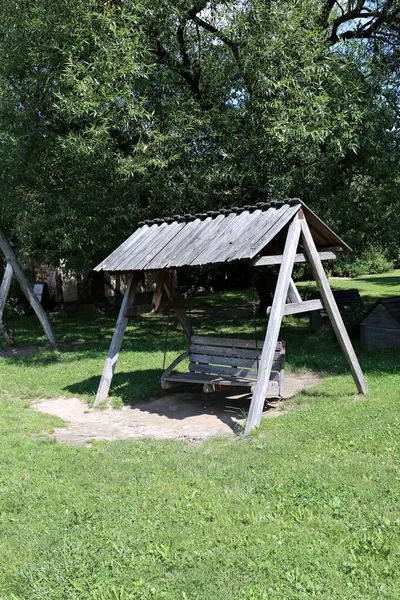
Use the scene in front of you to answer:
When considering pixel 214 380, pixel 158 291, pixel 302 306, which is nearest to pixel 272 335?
pixel 302 306

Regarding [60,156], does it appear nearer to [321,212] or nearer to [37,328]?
[321,212]

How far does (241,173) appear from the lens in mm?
11016

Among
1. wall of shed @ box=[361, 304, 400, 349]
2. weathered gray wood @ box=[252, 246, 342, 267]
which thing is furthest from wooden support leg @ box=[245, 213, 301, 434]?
wall of shed @ box=[361, 304, 400, 349]

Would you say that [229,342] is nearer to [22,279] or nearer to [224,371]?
[224,371]

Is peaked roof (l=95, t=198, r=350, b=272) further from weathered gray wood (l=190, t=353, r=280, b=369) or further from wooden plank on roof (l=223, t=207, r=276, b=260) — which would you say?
weathered gray wood (l=190, t=353, r=280, b=369)

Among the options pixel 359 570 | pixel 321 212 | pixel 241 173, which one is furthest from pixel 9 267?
pixel 359 570

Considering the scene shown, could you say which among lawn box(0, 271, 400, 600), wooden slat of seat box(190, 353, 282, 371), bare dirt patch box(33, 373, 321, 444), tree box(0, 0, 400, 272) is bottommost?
bare dirt patch box(33, 373, 321, 444)

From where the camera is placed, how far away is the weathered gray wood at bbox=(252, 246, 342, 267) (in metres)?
6.43

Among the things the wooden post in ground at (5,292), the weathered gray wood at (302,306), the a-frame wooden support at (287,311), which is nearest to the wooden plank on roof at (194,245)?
the a-frame wooden support at (287,311)

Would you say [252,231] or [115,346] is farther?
[115,346]

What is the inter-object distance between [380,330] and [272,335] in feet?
15.6

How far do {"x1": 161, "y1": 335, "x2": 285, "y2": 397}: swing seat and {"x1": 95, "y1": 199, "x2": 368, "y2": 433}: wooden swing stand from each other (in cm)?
1

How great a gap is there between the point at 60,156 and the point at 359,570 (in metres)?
10.7

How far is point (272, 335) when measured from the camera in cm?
636
